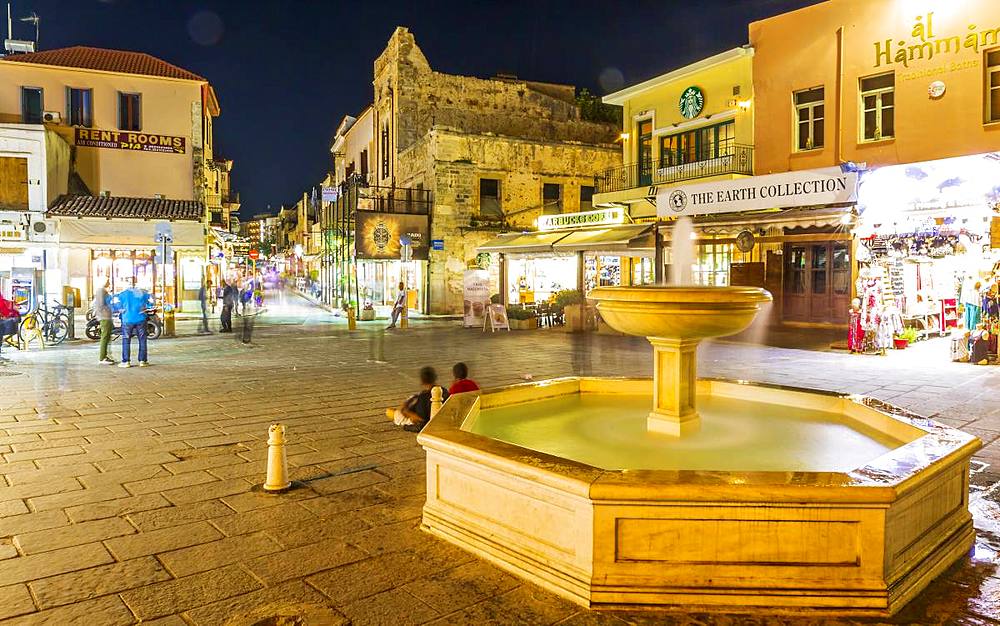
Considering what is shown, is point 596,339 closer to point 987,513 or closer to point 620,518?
point 987,513

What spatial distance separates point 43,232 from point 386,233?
471 inches

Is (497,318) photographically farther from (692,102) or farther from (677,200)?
(692,102)

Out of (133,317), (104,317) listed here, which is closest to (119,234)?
(104,317)

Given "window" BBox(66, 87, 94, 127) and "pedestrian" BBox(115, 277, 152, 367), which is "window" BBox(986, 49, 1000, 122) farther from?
"window" BBox(66, 87, 94, 127)

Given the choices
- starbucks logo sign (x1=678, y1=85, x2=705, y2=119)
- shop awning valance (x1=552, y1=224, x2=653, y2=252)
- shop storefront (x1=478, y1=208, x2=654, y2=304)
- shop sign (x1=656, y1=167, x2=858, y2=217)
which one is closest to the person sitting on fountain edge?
shop sign (x1=656, y1=167, x2=858, y2=217)

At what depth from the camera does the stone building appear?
2756cm

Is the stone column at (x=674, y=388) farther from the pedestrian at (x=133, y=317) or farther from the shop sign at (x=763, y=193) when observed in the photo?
the shop sign at (x=763, y=193)

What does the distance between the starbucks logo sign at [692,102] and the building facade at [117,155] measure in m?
17.9

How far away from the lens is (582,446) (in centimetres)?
534

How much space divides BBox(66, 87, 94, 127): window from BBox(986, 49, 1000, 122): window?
29.6 meters

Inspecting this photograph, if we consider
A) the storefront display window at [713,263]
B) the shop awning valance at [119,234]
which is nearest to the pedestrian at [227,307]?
the shop awning valance at [119,234]

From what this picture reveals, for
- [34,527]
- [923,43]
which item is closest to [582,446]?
[34,527]

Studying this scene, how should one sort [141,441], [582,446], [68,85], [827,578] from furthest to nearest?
1. [68,85]
2. [141,441]
3. [582,446]
4. [827,578]

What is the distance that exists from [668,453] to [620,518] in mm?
1770
